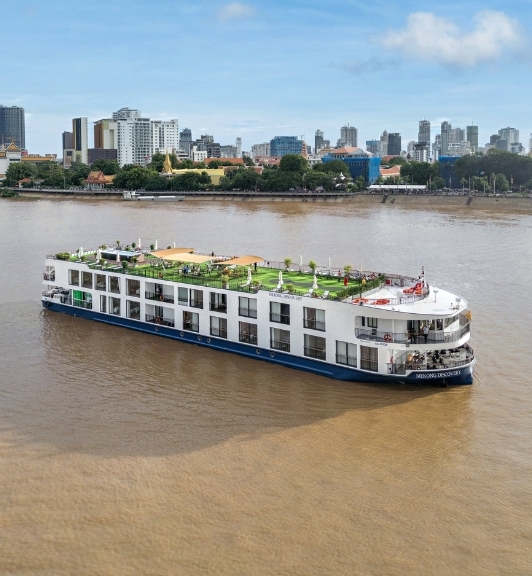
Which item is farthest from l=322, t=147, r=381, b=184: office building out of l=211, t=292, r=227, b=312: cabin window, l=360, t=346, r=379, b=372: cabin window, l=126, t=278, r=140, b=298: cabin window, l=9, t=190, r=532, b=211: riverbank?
l=360, t=346, r=379, b=372: cabin window

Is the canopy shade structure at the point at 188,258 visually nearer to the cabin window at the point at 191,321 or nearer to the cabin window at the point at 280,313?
the cabin window at the point at 191,321

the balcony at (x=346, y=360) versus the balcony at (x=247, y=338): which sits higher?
the balcony at (x=247, y=338)

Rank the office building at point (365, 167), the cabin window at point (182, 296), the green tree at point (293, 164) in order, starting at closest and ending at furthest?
1. the cabin window at point (182, 296)
2. the green tree at point (293, 164)
3. the office building at point (365, 167)

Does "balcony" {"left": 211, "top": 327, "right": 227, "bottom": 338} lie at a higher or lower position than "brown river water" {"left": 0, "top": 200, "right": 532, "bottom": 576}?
Answer: higher

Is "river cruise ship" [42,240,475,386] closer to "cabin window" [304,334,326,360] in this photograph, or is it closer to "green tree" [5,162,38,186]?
"cabin window" [304,334,326,360]

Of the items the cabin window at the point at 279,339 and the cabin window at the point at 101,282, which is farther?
the cabin window at the point at 101,282

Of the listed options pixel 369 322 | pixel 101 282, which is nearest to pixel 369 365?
pixel 369 322

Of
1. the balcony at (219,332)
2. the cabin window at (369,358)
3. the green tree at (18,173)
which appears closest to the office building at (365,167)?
the green tree at (18,173)
